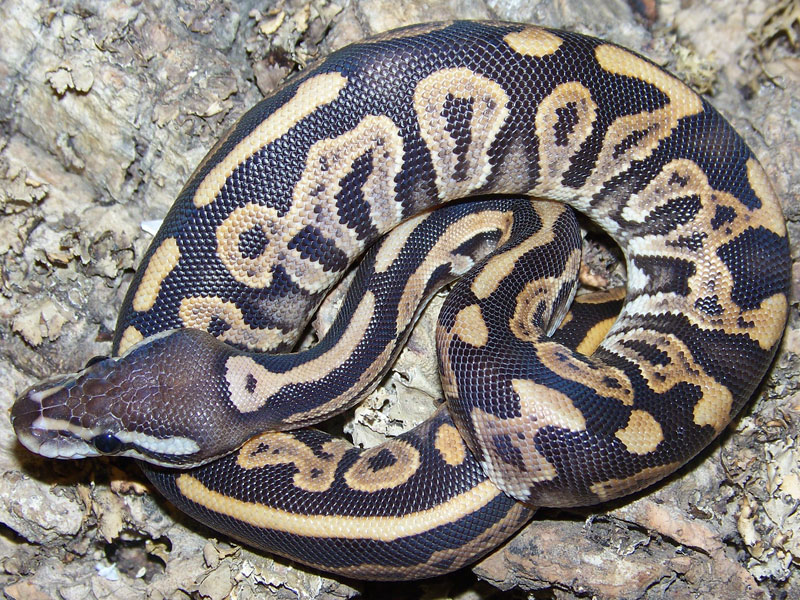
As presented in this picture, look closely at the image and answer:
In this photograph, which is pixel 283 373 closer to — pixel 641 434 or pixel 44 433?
pixel 44 433

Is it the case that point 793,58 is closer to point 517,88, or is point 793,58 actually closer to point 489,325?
point 517,88

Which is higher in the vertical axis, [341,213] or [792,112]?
[792,112]

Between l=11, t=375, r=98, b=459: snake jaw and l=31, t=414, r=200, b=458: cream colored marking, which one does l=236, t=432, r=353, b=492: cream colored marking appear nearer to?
l=31, t=414, r=200, b=458: cream colored marking

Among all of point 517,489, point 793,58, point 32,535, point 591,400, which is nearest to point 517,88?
point 591,400

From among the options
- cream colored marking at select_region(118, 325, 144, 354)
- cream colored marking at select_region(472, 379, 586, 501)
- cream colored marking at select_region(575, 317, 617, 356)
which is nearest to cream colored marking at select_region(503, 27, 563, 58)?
cream colored marking at select_region(575, 317, 617, 356)

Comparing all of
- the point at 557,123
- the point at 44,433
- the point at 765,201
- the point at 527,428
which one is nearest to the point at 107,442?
the point at 44,433
